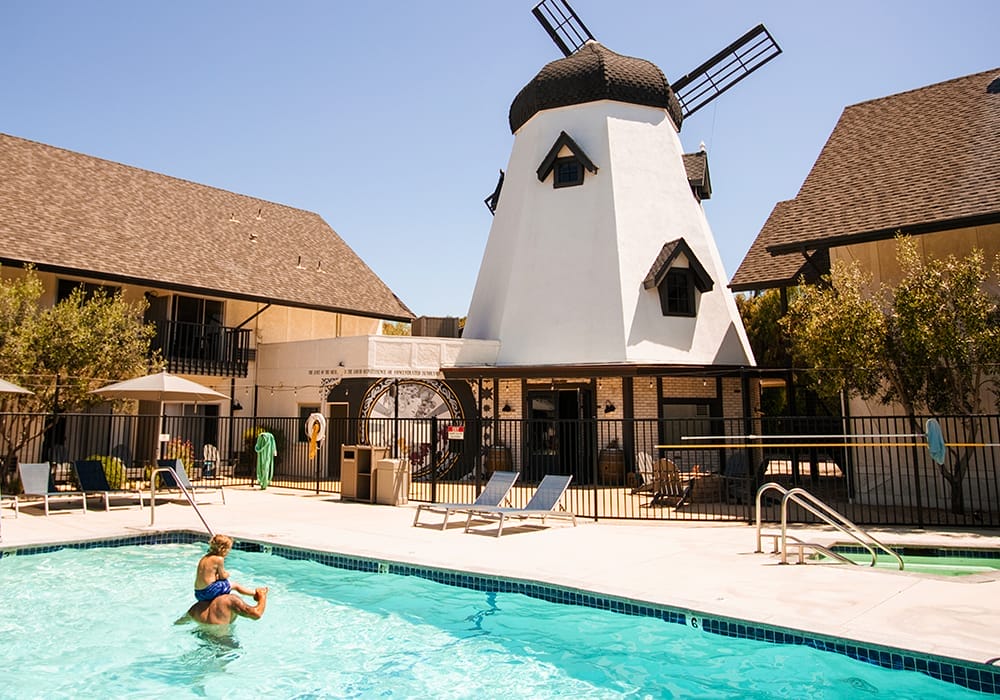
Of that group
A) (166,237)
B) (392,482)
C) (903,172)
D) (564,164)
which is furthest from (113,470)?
(903,172)

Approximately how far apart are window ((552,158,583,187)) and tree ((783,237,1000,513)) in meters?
10.0

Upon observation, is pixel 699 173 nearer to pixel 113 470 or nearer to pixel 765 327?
pixel 765 327

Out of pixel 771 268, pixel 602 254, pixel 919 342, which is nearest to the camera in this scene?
pixel 919 342

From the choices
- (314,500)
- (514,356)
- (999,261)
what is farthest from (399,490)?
(999,261)

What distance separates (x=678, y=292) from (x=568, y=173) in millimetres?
5054

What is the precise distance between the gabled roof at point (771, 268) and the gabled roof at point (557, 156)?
549cm

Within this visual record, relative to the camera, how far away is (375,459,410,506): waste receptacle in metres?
14.2

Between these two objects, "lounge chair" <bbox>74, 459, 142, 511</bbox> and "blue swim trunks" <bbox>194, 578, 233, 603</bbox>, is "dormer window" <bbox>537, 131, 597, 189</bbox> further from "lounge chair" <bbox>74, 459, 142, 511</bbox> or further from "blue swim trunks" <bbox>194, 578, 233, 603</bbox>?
"blue swim trunks" <bbox>194, 578, 233, 603</bbox>

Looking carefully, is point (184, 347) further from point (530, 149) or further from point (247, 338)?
point (530, 149)

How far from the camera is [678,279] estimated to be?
826 inches

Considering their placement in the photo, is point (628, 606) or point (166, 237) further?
point (166, 237)

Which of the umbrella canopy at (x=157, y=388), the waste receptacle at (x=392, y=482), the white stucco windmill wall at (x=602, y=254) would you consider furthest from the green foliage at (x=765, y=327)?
the umbrella canopy at (x=157, y=388)

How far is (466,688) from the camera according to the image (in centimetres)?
563

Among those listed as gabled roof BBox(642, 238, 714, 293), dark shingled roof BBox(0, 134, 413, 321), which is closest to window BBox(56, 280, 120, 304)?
dark shingled roof BBox(0, 134, 413, 321)
